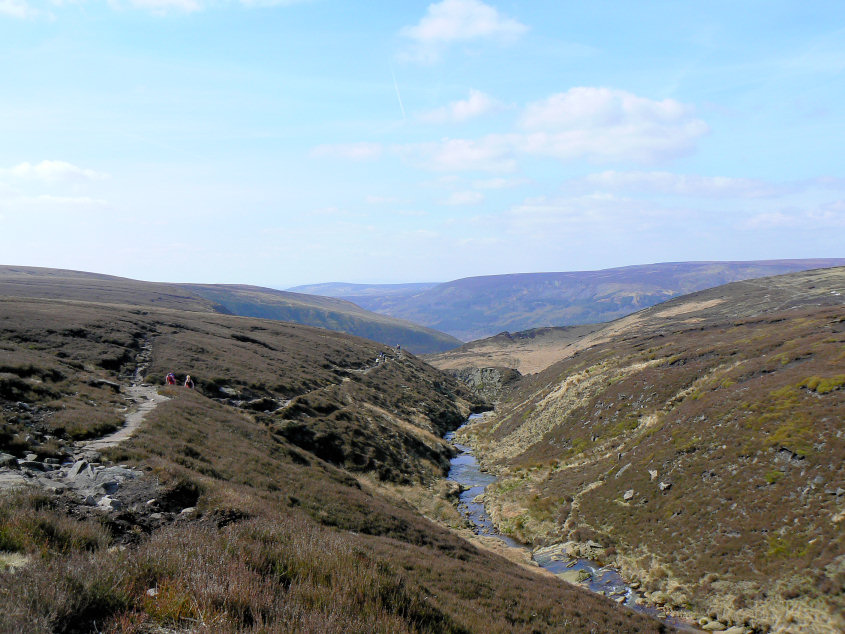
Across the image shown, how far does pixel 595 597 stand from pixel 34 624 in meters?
19.8

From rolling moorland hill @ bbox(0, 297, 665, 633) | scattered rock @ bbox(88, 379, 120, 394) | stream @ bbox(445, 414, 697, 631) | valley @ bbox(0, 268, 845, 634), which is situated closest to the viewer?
rolling moorland hill @ bbox(0, 297, 665, 633)

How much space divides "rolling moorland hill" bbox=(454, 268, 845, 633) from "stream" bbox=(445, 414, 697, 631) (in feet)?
2.60

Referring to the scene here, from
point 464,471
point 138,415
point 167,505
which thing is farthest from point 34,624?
point 464,471

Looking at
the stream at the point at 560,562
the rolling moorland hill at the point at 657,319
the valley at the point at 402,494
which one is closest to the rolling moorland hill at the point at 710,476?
the valley at the point at 402,494

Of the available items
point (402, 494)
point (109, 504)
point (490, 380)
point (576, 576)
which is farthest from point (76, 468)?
point (490, 380)

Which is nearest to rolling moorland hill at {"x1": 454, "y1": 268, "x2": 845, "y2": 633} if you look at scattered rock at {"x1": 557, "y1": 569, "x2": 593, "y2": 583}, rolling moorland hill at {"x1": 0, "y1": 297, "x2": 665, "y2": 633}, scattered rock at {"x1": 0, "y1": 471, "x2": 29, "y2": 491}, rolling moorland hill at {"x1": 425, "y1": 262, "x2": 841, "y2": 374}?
scattered rock at {"x1": 557, "y1": 569, "x2": 593, "y2": 583}

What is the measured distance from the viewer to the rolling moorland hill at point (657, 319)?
11821 centimetres

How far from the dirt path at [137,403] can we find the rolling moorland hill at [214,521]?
1.04ft

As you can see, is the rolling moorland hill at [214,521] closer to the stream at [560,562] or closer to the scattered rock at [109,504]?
the scattered rock at [109,504]

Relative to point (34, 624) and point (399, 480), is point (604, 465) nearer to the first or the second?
point (399, 480)

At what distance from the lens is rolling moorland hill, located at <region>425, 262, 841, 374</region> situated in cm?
11821

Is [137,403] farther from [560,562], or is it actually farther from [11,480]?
[560,562]

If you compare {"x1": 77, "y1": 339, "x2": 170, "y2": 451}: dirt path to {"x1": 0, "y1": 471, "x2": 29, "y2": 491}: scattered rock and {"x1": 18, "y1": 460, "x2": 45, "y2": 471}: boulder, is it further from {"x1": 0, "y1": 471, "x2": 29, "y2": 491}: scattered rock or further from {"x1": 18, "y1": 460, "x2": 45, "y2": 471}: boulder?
{"x1": 0, "y1": 471, "x2": 29, "y2": 491}: scattered rock

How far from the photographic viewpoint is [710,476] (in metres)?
25.8
